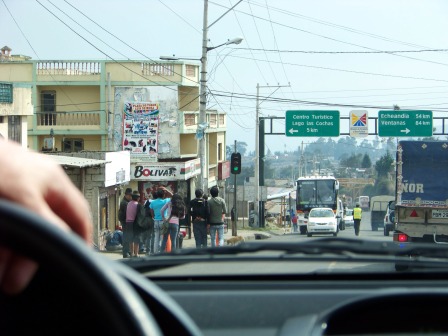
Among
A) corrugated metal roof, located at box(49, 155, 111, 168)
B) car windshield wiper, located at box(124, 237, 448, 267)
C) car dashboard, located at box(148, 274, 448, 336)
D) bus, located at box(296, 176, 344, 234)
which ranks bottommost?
bus, located at box(296, 176, 344, 234)

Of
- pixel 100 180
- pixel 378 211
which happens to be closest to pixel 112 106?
pixel 100 180

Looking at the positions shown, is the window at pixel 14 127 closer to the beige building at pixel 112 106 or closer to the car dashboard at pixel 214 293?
the beige building at pixel 112 106

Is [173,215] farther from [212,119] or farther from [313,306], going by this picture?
[212,119]

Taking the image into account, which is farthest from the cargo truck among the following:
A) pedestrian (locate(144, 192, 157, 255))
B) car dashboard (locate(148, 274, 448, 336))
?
car dashboard (locate(148, 274, 448, 336))

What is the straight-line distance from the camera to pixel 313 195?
1810 inches

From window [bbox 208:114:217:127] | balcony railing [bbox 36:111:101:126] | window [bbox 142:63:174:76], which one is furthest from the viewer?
window [bbox 208:114:217:127]

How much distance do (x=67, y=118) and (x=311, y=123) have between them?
13067 mm

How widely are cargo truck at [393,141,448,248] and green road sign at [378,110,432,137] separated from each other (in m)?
23.7

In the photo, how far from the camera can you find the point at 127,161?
94.5ft

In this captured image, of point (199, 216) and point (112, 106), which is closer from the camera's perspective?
point (199, 216)

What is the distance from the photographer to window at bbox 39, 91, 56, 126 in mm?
42750

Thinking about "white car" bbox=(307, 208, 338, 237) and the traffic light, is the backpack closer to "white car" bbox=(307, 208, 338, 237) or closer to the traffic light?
the traffic light

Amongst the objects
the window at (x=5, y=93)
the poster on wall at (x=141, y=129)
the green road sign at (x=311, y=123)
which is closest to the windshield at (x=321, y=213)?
the green road sign at (x=311, y=123)

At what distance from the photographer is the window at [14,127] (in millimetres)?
24375
